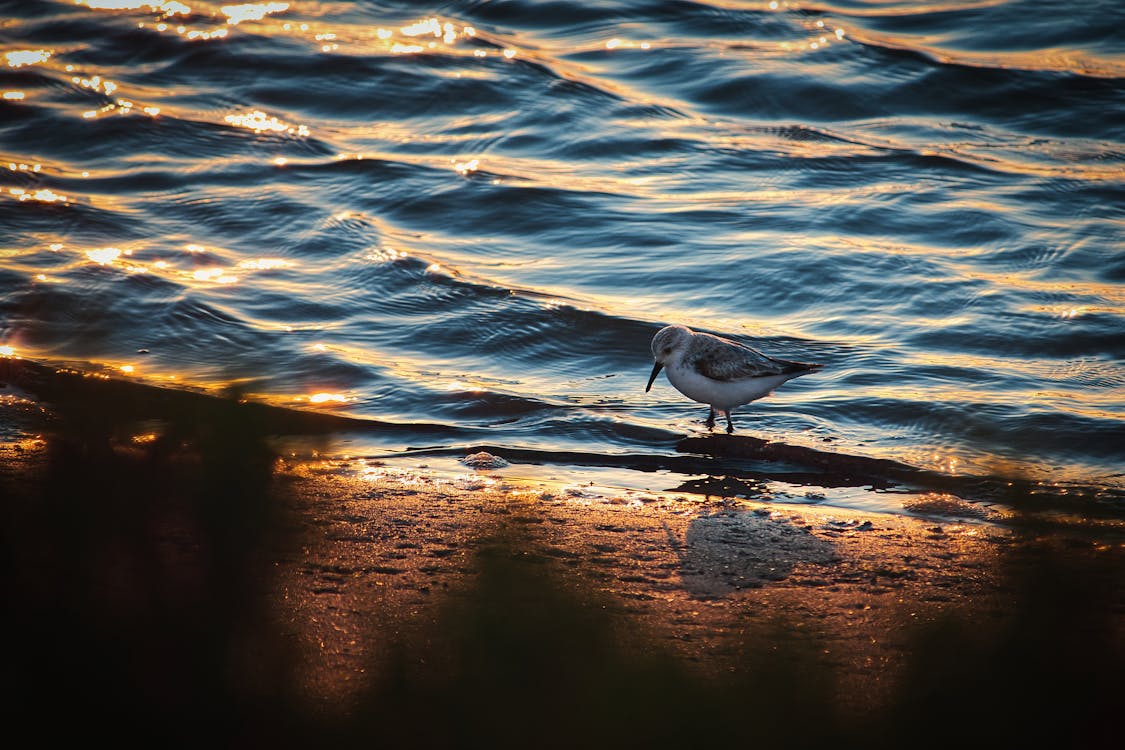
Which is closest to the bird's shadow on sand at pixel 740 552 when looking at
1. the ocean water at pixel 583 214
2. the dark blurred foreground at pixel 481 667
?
the dark blurred foreground at pixel 481 667

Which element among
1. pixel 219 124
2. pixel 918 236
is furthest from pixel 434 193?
pixel 918 236

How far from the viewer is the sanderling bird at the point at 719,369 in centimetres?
717

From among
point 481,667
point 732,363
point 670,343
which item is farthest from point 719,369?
point 481,667

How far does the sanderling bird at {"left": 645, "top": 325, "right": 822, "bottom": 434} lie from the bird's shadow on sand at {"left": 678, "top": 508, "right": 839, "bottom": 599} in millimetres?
1701

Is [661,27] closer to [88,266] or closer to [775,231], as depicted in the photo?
[775,231]

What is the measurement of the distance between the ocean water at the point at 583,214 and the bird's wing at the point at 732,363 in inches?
17.0

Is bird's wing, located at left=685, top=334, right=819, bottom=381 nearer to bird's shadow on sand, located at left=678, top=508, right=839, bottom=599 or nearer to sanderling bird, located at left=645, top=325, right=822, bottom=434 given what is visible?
sanderling bird, located at left=645, top=325, right=822, bottom=434

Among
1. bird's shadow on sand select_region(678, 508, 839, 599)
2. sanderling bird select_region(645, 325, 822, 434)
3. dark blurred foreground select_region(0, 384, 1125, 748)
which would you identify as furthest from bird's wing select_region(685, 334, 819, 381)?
dark blurred foreground select_region(0, 384, 1125, 748)

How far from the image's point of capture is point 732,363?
7188mm

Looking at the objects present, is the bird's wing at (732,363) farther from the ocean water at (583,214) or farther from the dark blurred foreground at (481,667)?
the dark blurred foreground at (481,667)

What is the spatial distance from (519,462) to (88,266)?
16.8 ft

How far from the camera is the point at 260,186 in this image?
39.1ft

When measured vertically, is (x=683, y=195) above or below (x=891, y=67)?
below

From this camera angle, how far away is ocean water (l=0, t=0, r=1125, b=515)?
7.71m
